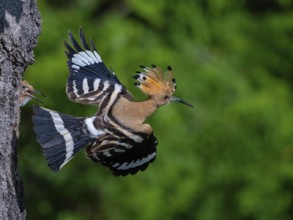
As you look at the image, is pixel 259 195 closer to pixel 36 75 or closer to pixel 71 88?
pixel 36 75

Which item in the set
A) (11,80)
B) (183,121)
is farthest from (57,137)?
(183,121)

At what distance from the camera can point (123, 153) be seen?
3.67 metres

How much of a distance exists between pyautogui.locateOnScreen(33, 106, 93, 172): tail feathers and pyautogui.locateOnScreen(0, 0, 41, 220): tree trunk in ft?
0.48

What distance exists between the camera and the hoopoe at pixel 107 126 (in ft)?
11.7

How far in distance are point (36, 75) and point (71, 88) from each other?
2523 millimetres

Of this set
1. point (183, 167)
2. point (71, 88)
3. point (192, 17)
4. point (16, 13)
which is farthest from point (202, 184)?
point (16, 13)

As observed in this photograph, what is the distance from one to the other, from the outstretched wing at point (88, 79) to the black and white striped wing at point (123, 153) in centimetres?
21

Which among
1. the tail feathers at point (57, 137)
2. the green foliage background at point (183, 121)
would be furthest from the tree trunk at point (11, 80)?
the green foliage background at point (183, 121)

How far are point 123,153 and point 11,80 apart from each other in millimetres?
545

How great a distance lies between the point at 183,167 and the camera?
6.78 metres

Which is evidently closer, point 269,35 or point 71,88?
point 71,88

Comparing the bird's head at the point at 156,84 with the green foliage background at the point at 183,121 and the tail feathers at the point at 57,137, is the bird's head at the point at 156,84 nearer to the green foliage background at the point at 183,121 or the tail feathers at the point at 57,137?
the tail feathers at the point at 57,137

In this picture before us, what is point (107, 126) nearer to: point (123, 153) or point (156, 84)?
point (123, 153)

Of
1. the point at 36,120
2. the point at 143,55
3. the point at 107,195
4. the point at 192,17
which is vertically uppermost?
the point at 192,17
